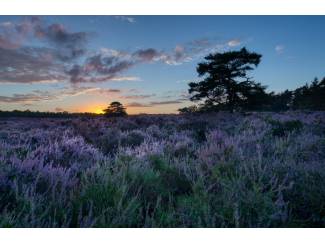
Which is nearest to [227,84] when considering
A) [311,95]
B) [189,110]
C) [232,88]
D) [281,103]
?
[232,88]

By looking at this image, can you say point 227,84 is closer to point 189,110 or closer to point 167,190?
point 189,110

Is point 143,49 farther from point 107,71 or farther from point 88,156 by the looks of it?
point 88,156

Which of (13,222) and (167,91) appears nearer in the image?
(13,222)

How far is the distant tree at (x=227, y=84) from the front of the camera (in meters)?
5.16

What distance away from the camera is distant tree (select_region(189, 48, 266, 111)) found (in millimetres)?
5160

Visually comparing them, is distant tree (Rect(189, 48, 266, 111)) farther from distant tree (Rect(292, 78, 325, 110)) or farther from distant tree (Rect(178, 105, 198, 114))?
distant tree (Rect(292, 78, 325, 110))

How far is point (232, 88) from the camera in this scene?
5.97 meters

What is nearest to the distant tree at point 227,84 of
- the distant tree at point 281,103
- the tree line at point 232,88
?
the tree line at point 232,88

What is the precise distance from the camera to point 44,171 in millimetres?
2879

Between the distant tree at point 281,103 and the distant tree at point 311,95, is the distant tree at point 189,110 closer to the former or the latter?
the distant tree at point 281,103

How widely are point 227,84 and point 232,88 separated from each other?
117 millimetres
